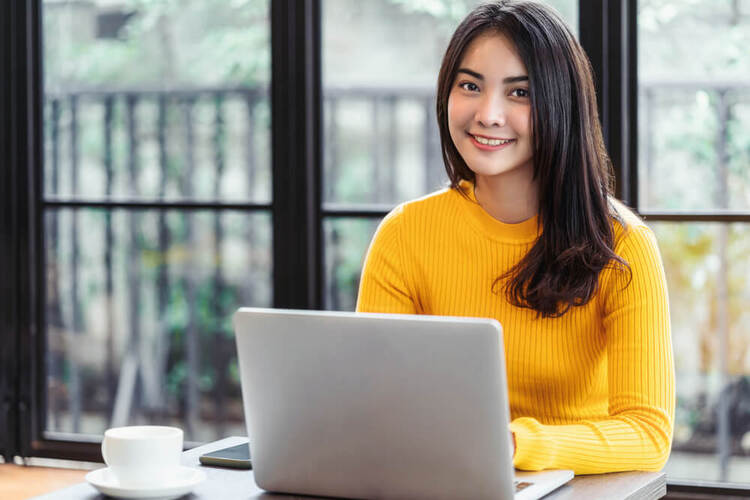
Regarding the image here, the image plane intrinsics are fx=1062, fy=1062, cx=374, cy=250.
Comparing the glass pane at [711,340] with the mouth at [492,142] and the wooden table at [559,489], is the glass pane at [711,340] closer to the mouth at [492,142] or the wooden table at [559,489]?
the mouth at [492,142]

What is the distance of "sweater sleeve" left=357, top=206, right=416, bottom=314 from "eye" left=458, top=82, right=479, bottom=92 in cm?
29

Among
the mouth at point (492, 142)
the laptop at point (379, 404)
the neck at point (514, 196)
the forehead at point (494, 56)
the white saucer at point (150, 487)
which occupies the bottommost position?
the white saucer at point (150, 487)

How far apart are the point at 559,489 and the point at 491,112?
25.9 inches

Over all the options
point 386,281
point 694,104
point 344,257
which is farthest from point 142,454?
point 694,104

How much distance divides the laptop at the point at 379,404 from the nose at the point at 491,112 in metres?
0.63

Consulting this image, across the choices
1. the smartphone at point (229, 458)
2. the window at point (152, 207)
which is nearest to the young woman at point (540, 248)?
the smartphone at point (229, 458)

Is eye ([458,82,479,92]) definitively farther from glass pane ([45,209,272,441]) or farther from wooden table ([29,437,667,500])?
glass pane ([45,209,272,441])

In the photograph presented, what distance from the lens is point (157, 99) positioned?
3064mm

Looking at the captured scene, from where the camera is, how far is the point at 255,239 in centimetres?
300

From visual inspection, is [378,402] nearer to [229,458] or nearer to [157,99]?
[229,458]

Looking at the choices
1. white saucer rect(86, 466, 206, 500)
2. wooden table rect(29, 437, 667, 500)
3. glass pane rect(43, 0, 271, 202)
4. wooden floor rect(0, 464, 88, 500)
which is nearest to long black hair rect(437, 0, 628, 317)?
wooden table rect(29, 437, 667, 500)

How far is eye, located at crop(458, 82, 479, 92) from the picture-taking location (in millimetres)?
1832

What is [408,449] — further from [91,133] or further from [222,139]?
[91,133]

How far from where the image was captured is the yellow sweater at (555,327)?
1.47m
